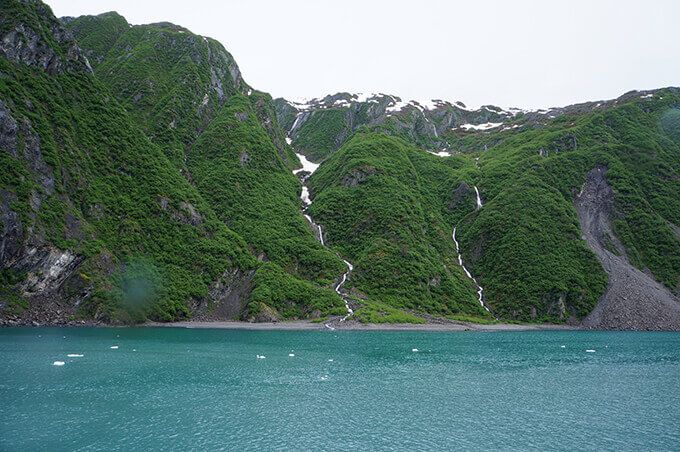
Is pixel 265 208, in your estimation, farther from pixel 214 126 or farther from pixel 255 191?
pixel 214 126

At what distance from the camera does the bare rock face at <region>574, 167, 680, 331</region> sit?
8994cm

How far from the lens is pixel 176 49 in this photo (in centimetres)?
15250

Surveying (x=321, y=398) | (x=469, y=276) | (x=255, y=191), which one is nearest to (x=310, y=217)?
(x=255, y=191)

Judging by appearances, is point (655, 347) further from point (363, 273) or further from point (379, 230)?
point (379, 230)

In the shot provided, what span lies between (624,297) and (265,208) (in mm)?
96233

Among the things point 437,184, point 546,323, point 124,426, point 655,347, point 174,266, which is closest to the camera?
point 124,426

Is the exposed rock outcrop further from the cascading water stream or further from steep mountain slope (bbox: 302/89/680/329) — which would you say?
steep mountain slope (bbox: 302/89/680/329)

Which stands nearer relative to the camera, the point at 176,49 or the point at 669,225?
the point at 669,225

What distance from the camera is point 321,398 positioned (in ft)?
87.2

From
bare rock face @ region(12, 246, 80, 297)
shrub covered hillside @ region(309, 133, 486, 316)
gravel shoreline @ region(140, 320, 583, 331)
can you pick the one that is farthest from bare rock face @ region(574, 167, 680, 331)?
bare rock face @ region(12, 246, 80, 297)

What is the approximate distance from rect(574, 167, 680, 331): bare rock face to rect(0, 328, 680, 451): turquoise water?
46890mm

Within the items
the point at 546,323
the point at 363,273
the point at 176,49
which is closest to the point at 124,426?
the point at 363,273

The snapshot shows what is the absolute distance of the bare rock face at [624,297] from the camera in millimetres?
89938

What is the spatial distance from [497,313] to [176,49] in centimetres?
14867
